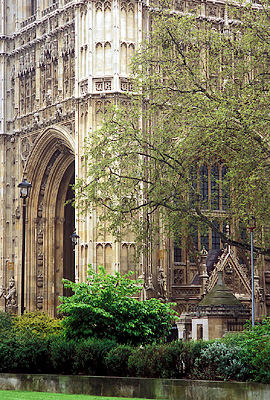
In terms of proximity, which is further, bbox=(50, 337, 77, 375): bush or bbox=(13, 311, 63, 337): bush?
bbox=(13, 311, 63, 337): bush

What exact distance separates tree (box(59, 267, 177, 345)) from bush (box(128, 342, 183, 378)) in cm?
274

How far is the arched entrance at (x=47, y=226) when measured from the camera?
43906mm

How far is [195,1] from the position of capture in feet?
136

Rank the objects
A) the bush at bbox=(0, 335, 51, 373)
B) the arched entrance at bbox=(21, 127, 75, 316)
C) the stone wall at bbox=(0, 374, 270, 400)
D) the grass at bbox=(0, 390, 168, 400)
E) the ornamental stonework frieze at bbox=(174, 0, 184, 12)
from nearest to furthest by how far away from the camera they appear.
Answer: the stone wall at bbox=(0, 374, 270, 400), the grass at bbox=(0, 390, 168, 400), the bush at bbox=(0, 335, 51, 373), the ornamental stonework frieze at bbox=(174, 0, 184, 12), the arched entrance at bbox=(21, 127, 75, 316)

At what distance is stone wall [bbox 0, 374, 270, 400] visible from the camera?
13758 mm

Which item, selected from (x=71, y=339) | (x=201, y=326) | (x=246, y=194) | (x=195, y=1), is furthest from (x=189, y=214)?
(x=195, y=1)

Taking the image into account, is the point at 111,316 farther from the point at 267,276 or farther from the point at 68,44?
the point at 68,44

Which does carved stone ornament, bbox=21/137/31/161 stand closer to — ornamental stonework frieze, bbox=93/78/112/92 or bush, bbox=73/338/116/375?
ornamental stonework frieze, bbox=93/78/112/92

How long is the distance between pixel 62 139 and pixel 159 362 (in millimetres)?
27568

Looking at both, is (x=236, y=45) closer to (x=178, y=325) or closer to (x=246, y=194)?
(x=246, y=194)

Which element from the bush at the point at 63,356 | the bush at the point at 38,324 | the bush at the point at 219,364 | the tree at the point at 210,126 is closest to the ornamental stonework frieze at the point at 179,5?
the tree at the point at 210,126

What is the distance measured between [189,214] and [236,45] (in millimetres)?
5376

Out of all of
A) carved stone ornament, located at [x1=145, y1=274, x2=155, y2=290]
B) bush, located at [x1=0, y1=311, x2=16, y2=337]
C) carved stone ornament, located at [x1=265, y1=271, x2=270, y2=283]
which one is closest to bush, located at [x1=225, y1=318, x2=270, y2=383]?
bush, located at [x1=0, y1=311, x2=16, y2=337]

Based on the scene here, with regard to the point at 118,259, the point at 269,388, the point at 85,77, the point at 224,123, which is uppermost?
the point at 85,77
